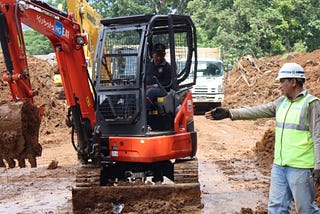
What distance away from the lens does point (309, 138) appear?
523 cm

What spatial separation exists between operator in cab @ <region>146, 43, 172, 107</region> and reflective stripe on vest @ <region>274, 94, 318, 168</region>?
2869mm

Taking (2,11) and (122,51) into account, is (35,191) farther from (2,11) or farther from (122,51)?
(2,11)

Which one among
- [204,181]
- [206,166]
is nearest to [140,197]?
[204,181]

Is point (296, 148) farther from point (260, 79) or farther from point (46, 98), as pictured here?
point (260, 79)

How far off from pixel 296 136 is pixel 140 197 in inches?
124

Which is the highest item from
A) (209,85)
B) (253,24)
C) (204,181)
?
(253,24)

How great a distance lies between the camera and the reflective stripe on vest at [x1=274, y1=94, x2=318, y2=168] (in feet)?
17.1

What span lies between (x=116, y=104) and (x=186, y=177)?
1.46 metres

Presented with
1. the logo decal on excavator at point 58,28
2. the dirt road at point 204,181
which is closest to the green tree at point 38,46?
the dirt road at point 204,181

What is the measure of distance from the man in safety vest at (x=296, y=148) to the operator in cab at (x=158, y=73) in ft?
9.04

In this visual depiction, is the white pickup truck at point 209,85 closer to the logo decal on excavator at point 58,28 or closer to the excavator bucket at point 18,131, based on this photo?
the logo decal on excavator at point 58,28

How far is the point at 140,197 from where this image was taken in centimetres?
780

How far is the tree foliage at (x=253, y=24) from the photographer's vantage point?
Result: 1226 inches

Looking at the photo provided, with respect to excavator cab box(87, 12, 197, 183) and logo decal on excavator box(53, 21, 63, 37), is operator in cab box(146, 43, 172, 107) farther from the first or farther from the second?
logo decal on excavator box(53, 21, 63, 37)
